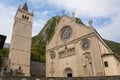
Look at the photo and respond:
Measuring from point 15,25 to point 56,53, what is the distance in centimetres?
1564

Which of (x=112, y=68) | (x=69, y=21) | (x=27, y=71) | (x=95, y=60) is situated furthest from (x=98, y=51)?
(x=27, y=71)

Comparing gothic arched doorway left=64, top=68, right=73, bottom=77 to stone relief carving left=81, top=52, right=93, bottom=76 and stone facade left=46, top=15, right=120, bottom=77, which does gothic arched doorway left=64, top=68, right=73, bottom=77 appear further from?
stone relief carving left=81, top=52, right=93, bottom=76

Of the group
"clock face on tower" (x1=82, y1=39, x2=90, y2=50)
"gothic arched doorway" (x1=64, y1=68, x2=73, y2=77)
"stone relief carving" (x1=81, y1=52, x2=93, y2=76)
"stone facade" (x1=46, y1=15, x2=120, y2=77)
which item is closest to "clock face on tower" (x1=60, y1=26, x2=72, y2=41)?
"stone facade" (x1=46, y1=15, x2=120, y2=77)

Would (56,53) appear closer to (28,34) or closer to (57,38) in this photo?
(57,38)

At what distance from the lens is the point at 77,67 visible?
823 inches

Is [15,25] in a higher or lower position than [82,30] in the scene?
higher

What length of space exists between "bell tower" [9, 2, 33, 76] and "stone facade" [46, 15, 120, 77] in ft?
28.6

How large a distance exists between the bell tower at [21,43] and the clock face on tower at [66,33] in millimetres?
12577

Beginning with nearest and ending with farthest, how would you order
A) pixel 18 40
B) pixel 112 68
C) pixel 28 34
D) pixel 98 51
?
1. pixel 112 68
2. pixel 98 51
3. pixel 18 40
4. pixel 28 34

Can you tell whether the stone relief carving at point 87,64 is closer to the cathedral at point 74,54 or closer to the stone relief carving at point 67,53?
the cathedral at point 74,54

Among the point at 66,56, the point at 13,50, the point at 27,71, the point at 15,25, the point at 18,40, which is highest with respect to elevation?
the point at 15,25

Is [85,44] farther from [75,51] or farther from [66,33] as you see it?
[66,33]

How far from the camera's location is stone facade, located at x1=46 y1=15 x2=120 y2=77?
19.4 m

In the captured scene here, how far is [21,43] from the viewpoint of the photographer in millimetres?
34125
